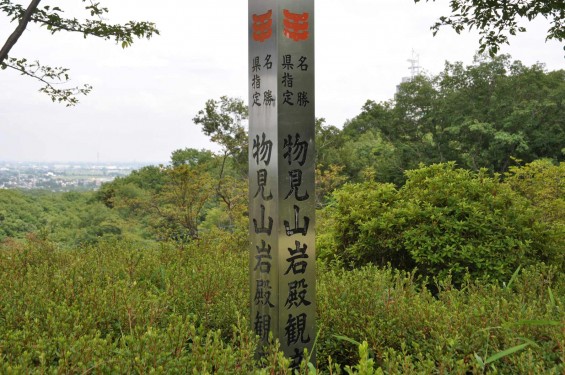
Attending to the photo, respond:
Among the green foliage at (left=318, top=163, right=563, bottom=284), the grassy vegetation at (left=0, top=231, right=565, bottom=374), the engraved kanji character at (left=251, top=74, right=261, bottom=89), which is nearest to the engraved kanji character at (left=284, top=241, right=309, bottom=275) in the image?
the grassy vegetation at (left=0, top=231, right=565, bottom=374)

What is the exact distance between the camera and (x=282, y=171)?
242 centimetres

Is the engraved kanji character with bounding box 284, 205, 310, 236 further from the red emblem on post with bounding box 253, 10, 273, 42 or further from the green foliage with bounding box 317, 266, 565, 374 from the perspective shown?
the red emblem on post with bounding box 253, 10, 273, 42

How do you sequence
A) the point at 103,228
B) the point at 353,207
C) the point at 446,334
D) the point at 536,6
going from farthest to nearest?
1. the point at 103,228
2. the point at 536,6
3. the point at 353,207
4. the point at 446,334

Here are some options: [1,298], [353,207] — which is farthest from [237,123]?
[1,298]

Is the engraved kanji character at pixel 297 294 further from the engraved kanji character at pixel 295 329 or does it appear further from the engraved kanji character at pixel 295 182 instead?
the engraved kanji character at pixel 295 182

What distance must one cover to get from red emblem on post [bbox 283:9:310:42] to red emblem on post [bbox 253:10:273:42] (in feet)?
0.26

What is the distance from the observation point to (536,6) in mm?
5867

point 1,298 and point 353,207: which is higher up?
point 353,207

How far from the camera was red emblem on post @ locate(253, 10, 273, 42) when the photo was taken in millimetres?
2463

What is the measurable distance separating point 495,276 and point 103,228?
15.9 metres

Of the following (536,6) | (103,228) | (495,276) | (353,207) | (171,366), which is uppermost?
(536,6)

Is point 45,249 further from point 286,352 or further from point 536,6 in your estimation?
point 536,6

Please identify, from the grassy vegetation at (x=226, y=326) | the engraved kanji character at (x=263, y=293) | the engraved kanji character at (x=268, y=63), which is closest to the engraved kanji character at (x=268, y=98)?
the engraved kanji character at (x=268, y=63)

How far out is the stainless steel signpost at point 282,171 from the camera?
7.96ft
